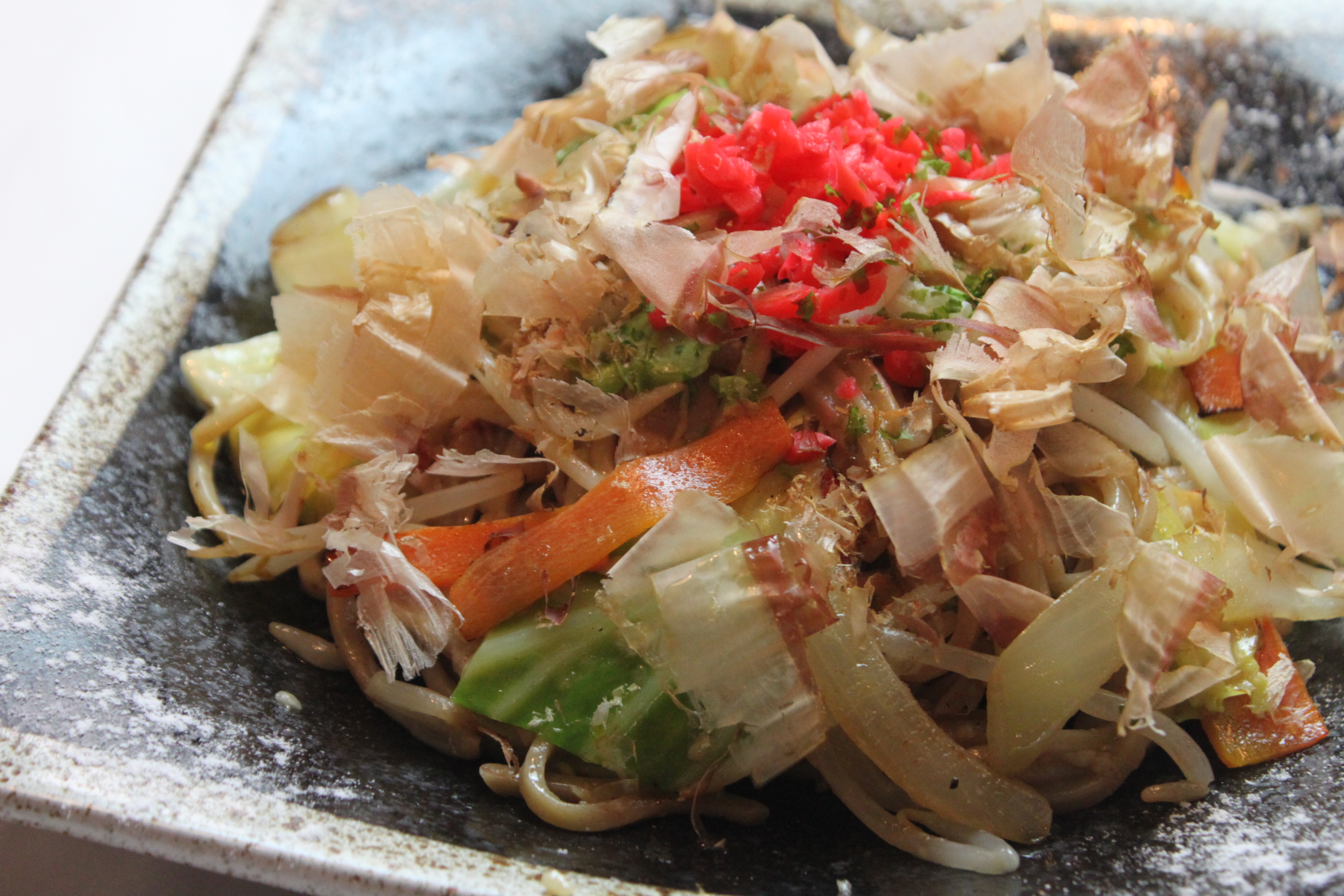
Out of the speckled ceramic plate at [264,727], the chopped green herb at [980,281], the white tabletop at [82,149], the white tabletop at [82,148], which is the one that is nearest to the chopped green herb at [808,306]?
the chopped green herb at [980,281]

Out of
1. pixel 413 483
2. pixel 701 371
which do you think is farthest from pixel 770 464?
pixel 413 483

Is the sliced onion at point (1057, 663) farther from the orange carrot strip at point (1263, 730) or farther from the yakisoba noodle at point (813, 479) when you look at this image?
the orange carrot strip at point (1263, 730)

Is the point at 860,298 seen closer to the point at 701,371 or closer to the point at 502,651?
the point at 701,371

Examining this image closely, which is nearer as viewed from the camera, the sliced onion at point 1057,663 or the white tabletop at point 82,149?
the sliced onion at point 1057,663

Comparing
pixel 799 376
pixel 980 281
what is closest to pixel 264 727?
pixel 799 376

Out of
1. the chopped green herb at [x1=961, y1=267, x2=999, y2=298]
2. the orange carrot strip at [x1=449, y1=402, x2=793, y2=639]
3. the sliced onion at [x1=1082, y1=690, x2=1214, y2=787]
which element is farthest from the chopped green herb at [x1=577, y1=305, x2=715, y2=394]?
the sliced onion at [x1=1082, y1=690, x2=1214, y2=787]

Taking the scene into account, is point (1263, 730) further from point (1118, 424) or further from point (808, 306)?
point (808, 306)

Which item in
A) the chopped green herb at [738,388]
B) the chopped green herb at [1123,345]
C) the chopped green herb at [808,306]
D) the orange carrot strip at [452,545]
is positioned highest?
the chopped green herb at [808,306]
